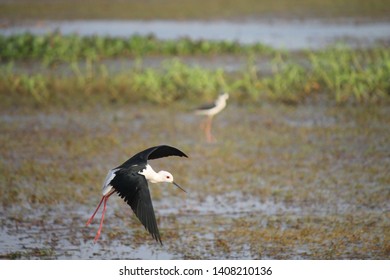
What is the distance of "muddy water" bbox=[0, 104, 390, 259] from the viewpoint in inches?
235

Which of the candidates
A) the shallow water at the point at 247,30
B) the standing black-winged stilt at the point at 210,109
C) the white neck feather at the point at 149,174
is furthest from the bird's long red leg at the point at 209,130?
the shallow water at the point at 247,30

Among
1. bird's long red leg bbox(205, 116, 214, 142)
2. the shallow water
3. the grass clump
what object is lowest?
bird's long red leg bbox(205, 116, 214, 142)

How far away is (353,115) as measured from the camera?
31.6 ft

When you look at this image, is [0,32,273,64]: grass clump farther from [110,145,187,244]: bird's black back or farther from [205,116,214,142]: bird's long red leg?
[110,145,187,244]: bird's black back

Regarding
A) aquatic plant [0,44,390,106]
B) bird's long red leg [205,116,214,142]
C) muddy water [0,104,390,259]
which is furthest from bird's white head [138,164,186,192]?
aquatic plant [0,44,390,106]

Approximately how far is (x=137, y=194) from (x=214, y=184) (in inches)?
88.2

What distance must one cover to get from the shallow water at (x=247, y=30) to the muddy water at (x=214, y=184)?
16.8 feet

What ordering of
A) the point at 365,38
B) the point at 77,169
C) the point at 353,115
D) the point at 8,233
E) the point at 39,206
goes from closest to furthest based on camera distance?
the point at 8,233, the point at 39,206, the point at 77,169, the point at 353,115, the point at 365,38

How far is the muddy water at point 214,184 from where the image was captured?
596cm

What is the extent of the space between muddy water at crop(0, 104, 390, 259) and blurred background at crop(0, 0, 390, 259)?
2cm
